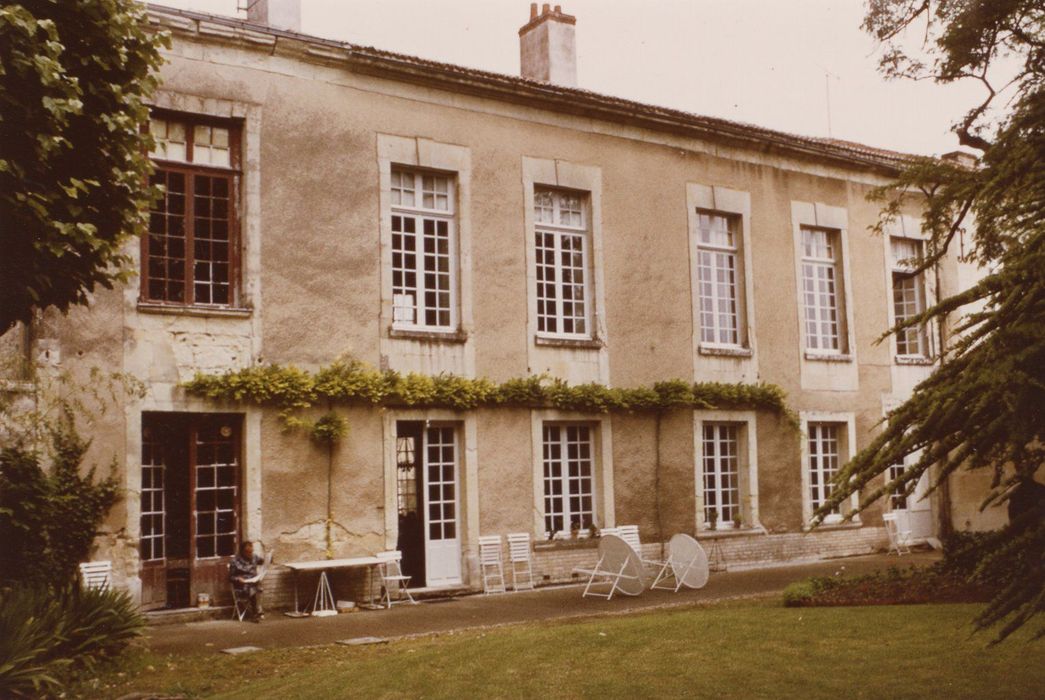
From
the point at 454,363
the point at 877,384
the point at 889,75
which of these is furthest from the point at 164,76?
the point at 877,384

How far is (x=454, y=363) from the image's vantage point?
14664 millimetres

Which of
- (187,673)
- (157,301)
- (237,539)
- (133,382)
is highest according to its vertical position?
(157,301)

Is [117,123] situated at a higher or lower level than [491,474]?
higher

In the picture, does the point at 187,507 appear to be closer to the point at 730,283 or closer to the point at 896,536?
the point at 730,283

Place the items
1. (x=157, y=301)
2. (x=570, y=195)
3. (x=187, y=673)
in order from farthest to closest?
(x=570, y=195) < (x=157, y=301) < (x=187, y=673)

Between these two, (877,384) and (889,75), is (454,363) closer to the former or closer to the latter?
(889,75)

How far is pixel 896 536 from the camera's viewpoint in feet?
62.7

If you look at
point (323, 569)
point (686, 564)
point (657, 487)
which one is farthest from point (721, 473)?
point (323, 569)

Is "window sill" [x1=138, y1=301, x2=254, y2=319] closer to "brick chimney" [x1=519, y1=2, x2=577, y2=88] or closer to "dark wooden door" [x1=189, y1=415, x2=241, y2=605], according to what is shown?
"dark wooden door" [x1=189, y1=415, x2=241, y2=605]

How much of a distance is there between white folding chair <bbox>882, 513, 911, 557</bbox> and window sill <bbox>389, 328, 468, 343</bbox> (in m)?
9.05

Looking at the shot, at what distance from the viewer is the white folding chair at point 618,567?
44.2 feet

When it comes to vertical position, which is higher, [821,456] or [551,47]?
[551,47]

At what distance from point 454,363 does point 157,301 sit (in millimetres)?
3924

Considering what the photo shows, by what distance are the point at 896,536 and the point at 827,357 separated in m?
3.39
